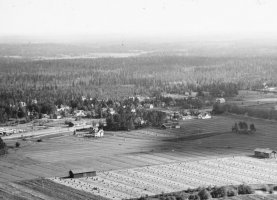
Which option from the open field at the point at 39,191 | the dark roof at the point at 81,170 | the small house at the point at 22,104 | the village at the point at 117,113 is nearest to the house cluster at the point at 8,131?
the village at the point at 117,113

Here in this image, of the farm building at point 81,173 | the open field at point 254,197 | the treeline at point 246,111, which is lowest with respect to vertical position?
the farm building at point 81,173

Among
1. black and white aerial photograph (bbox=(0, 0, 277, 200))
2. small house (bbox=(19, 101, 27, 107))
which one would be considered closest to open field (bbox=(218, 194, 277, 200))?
black and white aerial photograph (bbox=(0, 0, 277, 200))

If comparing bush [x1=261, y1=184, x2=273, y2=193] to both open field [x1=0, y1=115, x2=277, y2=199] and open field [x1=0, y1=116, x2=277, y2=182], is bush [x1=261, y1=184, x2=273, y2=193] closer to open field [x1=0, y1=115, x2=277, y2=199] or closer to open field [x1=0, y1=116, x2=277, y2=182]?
open field [x1=0, y1=115, x2=277, y2=199]

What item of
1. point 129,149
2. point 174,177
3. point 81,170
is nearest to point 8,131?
point 129,149

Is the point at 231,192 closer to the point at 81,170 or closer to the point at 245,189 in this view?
the point at 245,189

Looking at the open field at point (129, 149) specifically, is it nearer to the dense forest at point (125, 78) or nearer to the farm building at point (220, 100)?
the farm building at point (220, 100)

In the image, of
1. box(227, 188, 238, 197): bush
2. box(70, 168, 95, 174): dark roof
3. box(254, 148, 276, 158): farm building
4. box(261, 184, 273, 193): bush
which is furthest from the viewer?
box(254, 148, 276, 158): farm building
